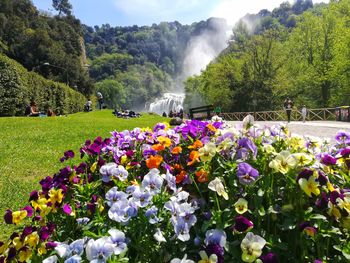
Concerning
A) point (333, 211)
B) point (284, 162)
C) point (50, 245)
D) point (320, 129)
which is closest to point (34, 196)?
point (50, 245)

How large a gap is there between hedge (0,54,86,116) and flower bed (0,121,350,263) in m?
25.1

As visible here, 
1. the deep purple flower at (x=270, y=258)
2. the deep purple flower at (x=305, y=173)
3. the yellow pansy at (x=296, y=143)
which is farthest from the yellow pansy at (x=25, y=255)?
the yellow pansy at (x=296, y=143)

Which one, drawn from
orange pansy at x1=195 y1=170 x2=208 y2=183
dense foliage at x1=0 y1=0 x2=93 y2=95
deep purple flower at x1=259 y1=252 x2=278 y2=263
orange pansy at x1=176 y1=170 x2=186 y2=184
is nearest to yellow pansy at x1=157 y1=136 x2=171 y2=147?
orange pansy at x1=176 y1=170 x2=186 y2=184

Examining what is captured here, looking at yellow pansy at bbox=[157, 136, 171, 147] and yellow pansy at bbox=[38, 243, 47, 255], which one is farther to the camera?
yellow pansy at bbox=[157, 136, 171, 147]

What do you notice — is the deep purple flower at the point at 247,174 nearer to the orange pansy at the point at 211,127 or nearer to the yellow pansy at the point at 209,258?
the yellow pansy at the point at 209,258

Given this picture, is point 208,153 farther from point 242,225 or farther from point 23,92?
point 23,92

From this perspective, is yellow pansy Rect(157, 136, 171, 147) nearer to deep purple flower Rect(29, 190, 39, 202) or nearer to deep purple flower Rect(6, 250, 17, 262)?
deep purple flower Rect(29, 190, 39, 202)

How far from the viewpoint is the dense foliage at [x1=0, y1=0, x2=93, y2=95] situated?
218 feet

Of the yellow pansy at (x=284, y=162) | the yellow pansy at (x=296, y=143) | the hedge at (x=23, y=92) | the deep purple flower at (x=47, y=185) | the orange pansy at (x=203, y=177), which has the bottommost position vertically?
the deep purple flower at (x=47, y=185)

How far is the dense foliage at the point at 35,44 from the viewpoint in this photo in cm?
6650

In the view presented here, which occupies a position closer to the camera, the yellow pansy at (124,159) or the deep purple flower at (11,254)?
the deep purple flower at (11,254)

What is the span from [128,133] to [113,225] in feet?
5.75

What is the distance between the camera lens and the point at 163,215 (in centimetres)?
223

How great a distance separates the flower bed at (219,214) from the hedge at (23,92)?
82.2 ft
